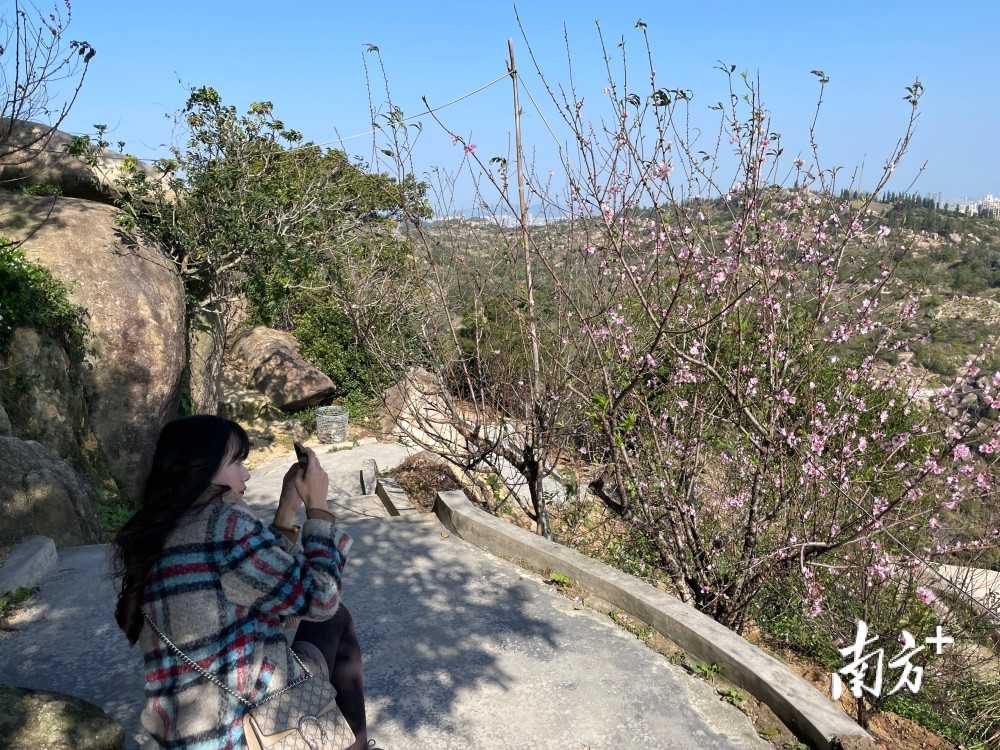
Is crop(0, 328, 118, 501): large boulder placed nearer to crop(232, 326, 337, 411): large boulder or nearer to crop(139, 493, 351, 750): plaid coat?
crop(232, 326, 337, 411): large boulder

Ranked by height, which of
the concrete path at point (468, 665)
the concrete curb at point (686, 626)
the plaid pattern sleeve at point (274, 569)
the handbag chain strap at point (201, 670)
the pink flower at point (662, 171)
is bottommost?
the concrete path at point (468, 665)

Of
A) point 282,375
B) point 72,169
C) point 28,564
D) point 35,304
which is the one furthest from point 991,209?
point 28,564

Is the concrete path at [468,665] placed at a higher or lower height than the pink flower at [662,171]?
lower

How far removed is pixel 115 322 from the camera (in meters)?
8.77

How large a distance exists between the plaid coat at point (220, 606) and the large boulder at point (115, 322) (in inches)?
279

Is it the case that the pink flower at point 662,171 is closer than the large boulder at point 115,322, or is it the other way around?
the pink flower at point 662,171

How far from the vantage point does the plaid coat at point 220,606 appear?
1818mm

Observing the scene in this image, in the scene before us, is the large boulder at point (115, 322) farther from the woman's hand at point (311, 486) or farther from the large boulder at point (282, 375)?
the woman's hand at point (311, 486)

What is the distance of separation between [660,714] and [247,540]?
85.8 inches

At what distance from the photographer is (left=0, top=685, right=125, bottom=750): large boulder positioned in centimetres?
247

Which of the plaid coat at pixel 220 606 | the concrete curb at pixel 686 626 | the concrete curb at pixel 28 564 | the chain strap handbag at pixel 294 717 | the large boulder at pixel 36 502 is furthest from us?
the large boulder at pixel 36 502

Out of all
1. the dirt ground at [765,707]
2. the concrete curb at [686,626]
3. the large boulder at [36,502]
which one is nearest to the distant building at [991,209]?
the dirt ground at [765,707]

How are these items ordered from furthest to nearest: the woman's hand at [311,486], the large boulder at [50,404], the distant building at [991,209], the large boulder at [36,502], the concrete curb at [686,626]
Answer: the distant building at [991,209]
the large boulder at [50,404]
the large boulder at [36,502]
the concrete curb at [686,626]
the woman's hand at [311,486]

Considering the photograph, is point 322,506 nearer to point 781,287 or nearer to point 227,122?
point 781,287
